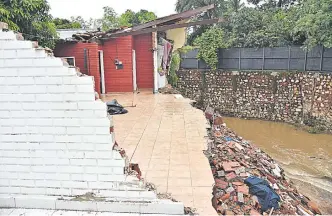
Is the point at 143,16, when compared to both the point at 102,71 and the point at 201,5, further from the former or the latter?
the point at 102,71

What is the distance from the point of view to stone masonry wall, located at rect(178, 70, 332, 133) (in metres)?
12.6

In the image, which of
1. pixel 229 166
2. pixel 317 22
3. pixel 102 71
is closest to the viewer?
pixel 229 166

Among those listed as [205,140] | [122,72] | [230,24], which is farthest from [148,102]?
[230,24]

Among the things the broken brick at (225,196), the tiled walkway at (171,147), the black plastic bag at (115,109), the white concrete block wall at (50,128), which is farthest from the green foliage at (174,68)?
the white concrete block wall at (50,128)

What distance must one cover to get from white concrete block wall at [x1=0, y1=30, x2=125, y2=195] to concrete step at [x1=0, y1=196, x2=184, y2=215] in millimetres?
97

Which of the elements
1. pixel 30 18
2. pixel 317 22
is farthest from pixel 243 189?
pixel 317 22

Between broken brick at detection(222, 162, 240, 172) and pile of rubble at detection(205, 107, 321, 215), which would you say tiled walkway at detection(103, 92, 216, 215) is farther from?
broken brick at detection(222, 162, 240, 172)

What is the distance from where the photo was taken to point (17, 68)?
3.06 metres

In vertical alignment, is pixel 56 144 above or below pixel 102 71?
below

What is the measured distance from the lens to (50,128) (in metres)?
3.13

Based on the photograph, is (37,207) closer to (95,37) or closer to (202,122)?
(202,122)

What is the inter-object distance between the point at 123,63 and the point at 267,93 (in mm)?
7247

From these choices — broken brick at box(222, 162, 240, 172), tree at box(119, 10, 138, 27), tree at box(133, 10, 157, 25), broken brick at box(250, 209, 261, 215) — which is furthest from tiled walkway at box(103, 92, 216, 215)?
Result: tree at box(119, 10, 138, 27)

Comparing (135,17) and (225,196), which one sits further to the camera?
(135,17)
